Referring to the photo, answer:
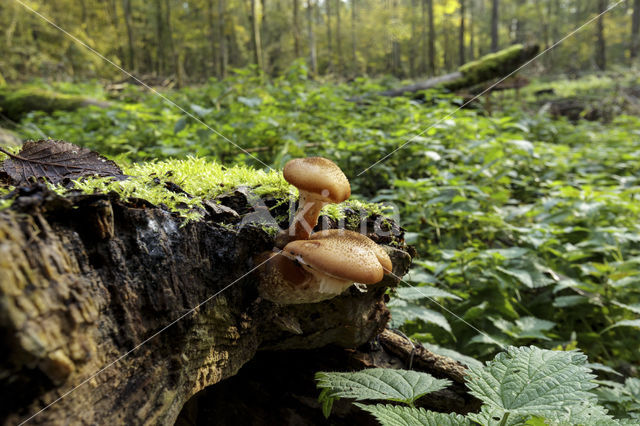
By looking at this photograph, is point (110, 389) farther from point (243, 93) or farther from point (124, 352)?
point (243, 93)

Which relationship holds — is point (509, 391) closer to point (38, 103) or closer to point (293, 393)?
point (293, 393)

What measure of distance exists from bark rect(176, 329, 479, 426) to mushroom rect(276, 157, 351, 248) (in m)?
0.71

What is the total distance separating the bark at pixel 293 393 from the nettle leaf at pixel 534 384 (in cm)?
44

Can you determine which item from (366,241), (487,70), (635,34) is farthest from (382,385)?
(635,34)

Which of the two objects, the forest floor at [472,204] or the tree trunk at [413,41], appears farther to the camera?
the tree trunk at [413,41]

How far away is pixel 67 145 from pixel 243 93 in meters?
4.68

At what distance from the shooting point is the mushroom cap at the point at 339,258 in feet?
3.85

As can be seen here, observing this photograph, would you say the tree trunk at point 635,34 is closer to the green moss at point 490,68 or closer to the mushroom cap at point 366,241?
the green moss at point 490,68

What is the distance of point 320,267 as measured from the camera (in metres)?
1.18

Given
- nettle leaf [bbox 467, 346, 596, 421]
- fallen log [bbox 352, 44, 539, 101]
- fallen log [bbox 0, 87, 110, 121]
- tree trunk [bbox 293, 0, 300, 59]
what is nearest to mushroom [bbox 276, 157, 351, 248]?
nettle leaf [bbox 467, 346, 596, 421]

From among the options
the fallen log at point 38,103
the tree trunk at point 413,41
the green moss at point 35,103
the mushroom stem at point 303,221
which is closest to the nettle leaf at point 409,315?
the mushroom stem at point 303,221

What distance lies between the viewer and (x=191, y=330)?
46.5 inches

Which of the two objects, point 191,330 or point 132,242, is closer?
point 132,242

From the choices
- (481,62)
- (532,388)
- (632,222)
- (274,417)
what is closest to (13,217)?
(274,417)
